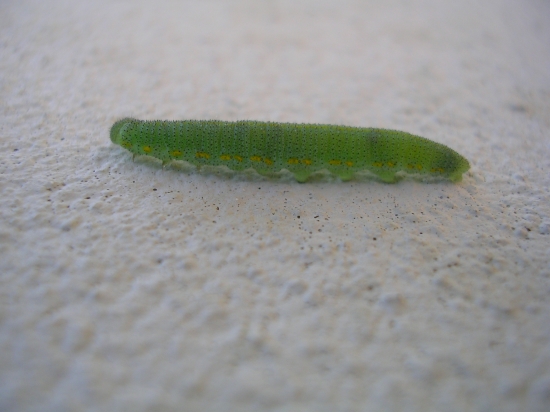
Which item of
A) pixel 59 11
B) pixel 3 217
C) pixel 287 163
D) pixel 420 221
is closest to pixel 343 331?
pixel 420 221

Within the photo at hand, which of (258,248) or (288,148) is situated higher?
(288,148)

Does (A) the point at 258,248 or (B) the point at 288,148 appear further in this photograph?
(B) the point at 288,148

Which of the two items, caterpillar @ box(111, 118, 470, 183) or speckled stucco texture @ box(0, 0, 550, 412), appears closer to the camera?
speckled stucco texture @ box(0, 0, 550, 412)

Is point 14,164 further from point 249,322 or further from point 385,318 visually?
point 385,318
